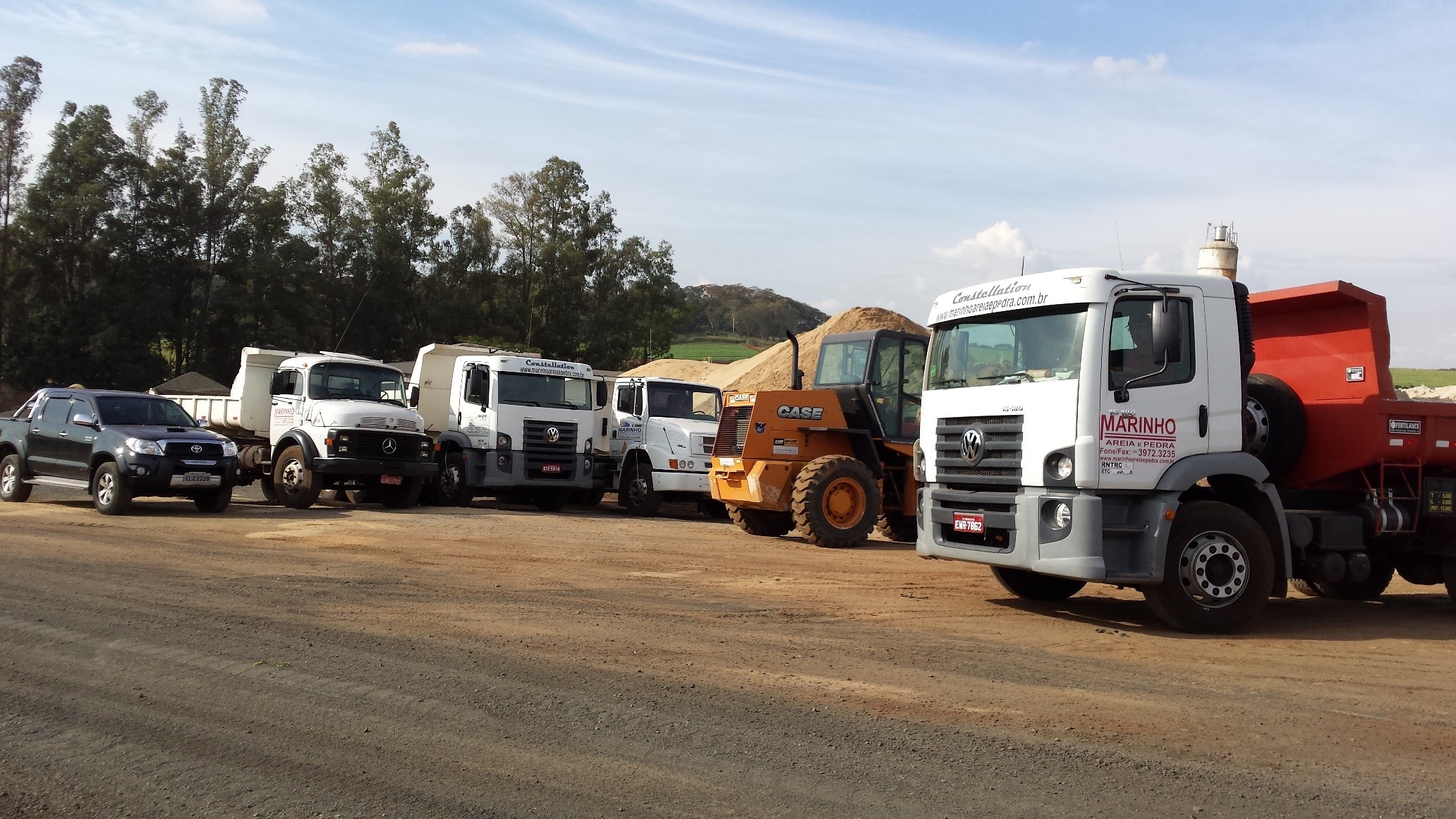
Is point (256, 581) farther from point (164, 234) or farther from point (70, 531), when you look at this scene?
point (164, 234)

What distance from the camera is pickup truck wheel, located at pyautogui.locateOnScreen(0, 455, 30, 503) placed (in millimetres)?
18281

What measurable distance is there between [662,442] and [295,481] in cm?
629

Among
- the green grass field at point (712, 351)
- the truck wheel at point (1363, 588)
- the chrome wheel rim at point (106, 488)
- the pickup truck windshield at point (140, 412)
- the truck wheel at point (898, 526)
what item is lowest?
the truck wheel at point (1363, 588)

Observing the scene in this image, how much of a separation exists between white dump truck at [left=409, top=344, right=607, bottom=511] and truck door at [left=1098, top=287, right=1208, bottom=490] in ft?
43.3

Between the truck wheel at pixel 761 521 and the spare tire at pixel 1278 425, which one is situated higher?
the spare tire at pixel 1278 425

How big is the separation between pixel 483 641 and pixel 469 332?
4415 cm

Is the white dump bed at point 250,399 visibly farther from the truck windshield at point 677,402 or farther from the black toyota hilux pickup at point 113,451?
the truck windshield at point 677,402

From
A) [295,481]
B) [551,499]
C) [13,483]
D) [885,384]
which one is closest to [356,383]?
[295,481]

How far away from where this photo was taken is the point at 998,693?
6.92m

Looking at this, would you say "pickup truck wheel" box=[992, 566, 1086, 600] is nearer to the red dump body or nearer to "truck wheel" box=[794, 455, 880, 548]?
the red dump body

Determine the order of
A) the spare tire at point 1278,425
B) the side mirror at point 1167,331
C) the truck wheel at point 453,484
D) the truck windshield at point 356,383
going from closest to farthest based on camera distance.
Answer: the side mirror at point 1167,331 → the spare tire at point 1278,425 → the truck windshield at point 356,383 → the truck wheel at point 453,484

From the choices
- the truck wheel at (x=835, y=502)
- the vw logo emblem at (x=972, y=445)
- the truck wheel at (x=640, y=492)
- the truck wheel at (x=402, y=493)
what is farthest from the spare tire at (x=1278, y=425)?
the truck wheel at (x=402, y=493)

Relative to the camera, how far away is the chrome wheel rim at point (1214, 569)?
29.6 ft

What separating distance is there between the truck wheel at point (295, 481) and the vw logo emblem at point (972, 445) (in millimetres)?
12223
